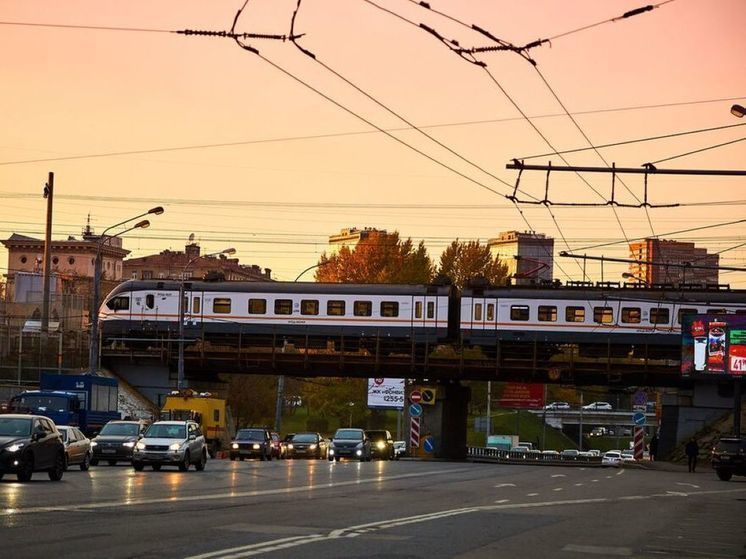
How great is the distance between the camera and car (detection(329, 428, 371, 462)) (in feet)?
200

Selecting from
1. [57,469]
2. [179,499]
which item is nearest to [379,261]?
[57,469]

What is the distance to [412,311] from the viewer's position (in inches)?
2771

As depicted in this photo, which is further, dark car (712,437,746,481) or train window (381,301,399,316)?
train window (381,301,399,316)

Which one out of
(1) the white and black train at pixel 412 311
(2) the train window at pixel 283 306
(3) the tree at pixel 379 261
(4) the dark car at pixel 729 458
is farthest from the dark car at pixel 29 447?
(3) the tree at pixel 379 261

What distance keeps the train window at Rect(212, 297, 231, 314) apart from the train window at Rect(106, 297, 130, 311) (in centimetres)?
454

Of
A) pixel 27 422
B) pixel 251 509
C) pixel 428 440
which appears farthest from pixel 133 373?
pixel 251 509

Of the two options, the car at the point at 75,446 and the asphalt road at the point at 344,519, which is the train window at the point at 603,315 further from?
the car at the point at 75,446

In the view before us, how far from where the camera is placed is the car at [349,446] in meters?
61.1

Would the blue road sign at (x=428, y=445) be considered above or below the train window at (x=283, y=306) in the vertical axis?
below

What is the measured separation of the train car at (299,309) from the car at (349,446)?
8943mm

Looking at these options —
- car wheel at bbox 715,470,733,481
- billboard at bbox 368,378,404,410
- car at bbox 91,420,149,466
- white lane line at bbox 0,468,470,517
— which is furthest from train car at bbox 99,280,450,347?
white lane line at bbox 0,468,470,517

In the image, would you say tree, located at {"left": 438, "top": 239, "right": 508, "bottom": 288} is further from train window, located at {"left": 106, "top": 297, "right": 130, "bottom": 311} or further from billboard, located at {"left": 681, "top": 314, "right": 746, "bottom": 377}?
billboard, located at {"left": 681, "top": 314, "right": 746, "bottom": 377}

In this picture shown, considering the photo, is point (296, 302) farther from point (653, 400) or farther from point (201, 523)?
point (653, 400)

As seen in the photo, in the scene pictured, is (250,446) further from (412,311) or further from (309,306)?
(412,311)
